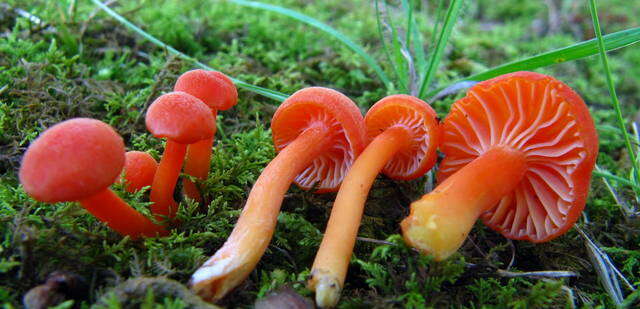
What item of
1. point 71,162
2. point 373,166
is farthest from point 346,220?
point 71,162

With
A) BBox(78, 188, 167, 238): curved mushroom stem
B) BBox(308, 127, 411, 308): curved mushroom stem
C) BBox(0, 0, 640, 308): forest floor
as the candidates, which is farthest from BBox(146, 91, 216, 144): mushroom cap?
BBox(308, 127, 411, 308): curved mushroom stem

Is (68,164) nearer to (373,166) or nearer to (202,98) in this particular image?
(202,98)

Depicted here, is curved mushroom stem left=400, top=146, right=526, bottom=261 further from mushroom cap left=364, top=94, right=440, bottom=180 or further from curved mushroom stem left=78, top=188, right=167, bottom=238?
curved mushroom stem left=78, top=188, right=167, bottom=238

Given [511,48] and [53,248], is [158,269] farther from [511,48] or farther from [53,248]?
[511,48]

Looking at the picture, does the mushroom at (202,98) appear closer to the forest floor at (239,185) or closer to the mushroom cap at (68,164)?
the forest floor at (239,185)

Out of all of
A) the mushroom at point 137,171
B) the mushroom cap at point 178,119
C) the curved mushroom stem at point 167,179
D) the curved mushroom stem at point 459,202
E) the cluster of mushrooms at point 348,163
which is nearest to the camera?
the cluster of mushrooms at point 348,163

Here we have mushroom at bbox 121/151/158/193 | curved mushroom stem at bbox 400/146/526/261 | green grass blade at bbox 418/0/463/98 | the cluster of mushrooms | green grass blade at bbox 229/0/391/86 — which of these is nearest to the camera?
the cluster of mushrooms

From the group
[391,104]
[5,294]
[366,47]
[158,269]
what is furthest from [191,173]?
[366,47]

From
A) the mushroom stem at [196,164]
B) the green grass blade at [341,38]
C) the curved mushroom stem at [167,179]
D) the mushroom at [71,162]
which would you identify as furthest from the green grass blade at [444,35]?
the mushroom at [71,162]
